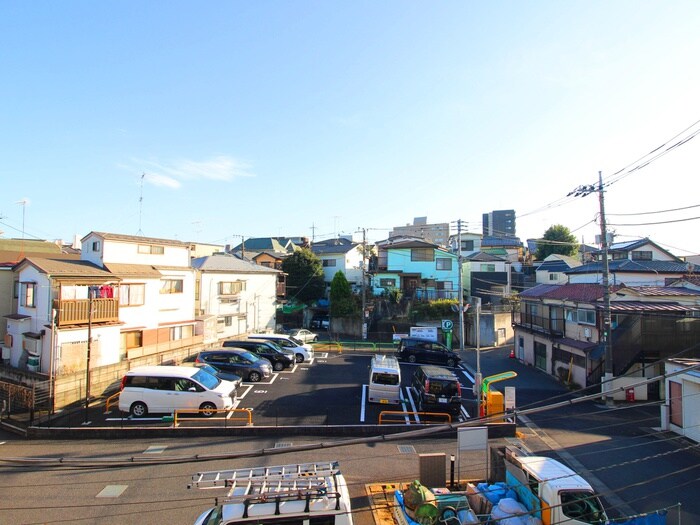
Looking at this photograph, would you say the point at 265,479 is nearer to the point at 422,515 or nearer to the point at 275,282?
the point at 422,515

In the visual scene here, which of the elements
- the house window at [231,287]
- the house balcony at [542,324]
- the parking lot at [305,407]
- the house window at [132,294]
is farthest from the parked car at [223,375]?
the house balcony at [542,324]

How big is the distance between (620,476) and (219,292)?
91.0 ft

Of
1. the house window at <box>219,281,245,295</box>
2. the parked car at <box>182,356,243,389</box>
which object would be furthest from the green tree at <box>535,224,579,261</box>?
the parked car at <box>182,356,243,389</box>

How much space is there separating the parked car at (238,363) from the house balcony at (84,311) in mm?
4915

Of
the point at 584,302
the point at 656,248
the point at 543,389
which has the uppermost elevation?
the point at 656,248

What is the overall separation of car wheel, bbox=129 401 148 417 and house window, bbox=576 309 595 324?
2005cm

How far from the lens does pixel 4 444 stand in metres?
13.1

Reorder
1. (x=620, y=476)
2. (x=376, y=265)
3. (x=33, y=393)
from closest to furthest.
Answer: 1. (x=620, y=476)
2. (x=33, y=393)
3. (x=376, y=265)

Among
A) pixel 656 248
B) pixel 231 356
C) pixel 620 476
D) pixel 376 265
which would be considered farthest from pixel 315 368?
pixel 656 248

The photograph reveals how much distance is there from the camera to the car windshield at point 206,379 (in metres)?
15.1

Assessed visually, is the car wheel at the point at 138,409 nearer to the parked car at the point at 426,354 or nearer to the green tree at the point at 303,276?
the parked car at the point at 426,354

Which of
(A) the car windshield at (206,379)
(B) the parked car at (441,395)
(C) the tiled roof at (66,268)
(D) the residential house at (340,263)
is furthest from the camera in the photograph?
(D) the residential house at (340,263)

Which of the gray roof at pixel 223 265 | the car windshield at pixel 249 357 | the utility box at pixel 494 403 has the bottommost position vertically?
the utility box at pixel 494 403

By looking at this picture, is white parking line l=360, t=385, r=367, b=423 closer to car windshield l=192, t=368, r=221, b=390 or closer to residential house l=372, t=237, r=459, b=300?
car windshield l=192, t=368, r=221, b=390
